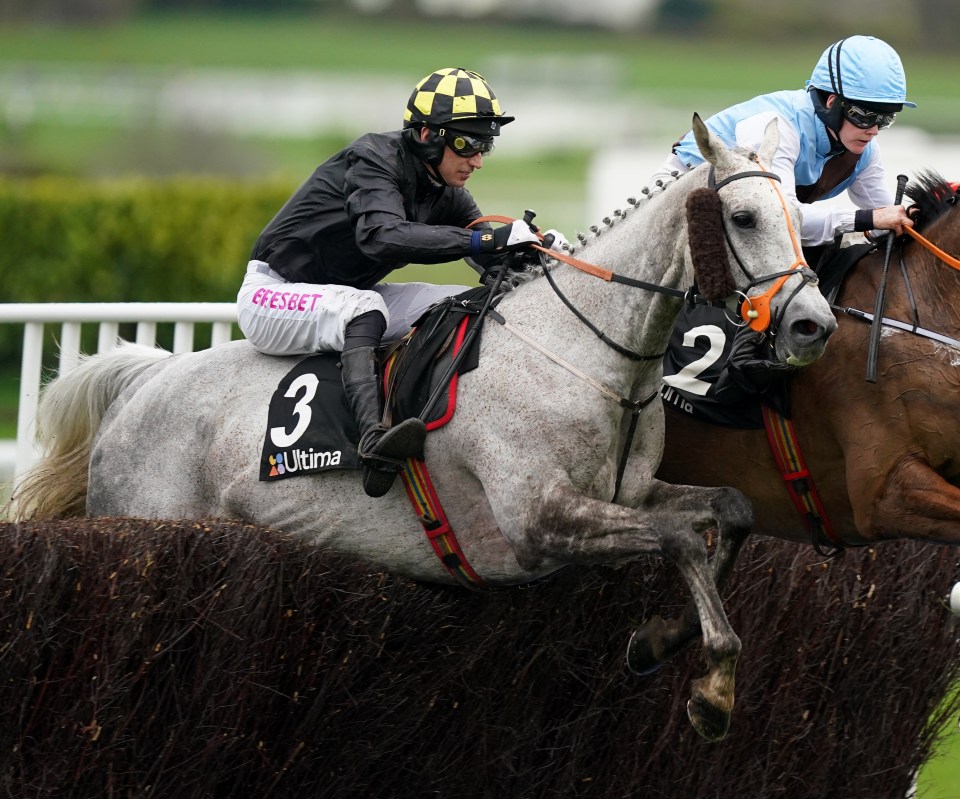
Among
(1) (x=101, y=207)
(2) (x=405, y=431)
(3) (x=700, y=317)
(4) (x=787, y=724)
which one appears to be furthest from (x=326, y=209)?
(1) (x=101, y=207)

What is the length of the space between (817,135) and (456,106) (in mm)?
1192

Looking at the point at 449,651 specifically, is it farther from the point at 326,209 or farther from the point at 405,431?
the point at 326,209

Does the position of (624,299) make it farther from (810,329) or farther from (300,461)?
(300,461)

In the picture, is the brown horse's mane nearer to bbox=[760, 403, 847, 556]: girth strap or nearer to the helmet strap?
the helmet strap

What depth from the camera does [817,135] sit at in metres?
5.09

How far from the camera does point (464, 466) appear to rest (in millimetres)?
4953

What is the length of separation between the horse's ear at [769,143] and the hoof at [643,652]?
1.45 metres

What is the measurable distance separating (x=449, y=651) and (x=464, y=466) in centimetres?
60

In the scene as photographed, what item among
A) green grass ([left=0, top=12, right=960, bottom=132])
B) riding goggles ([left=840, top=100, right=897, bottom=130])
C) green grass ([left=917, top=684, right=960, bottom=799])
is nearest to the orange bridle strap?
riding goggles ([left=840, top=100, right=897, bottom=130])

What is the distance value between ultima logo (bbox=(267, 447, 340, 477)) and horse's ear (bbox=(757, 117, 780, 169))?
5.52 feet

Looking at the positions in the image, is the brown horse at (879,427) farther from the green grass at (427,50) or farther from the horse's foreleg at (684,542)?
the green grass at (427,50)

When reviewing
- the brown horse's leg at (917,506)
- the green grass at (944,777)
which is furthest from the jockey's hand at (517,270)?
the green grass at (944,777)

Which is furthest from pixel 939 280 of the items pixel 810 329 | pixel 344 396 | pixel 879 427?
pixel 344 396

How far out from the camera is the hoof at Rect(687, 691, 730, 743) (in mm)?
4555
